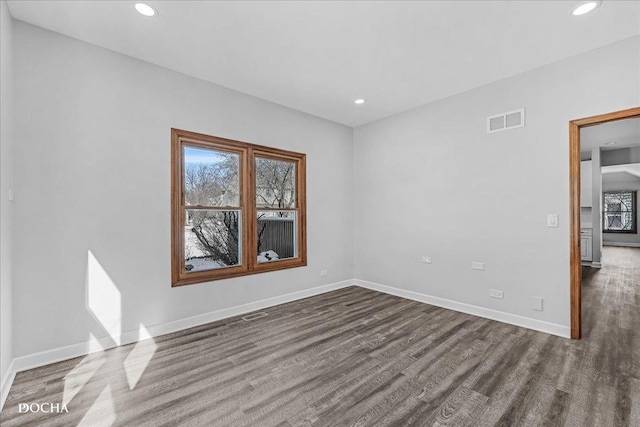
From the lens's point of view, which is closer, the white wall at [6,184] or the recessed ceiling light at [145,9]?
the white wall at [6,184]

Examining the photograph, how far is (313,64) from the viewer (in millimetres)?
3186

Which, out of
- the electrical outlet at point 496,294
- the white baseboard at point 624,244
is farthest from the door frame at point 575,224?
the white baseboard at point 624,244

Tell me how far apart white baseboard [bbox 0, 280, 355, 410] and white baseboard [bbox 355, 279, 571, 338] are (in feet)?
5.48

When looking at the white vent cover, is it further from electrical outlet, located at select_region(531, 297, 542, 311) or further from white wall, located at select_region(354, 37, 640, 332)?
electrical outlet, located at select_region(531, 297, 542, 311)

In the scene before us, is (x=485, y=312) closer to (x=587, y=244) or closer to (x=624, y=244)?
(x=587, y=244)

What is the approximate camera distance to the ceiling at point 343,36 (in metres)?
A: 2.33

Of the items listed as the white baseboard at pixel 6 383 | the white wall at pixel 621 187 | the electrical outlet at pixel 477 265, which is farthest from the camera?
the white wall at pixel 621 187

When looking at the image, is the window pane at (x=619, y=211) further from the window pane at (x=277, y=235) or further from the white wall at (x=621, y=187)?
the window pane at (x=277, y=235)

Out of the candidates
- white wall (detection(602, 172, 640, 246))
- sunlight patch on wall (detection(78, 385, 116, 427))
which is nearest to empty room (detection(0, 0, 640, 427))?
sunlight patch on wall (detection(78, 385, 116, 427))

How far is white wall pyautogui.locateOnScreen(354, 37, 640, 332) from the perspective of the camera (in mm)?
3041

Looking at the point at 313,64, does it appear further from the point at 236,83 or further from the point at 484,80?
the point at 484,80

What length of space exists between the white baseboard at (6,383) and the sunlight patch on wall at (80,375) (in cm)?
32

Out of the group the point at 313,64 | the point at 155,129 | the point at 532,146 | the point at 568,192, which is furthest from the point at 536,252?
the point at 155,129

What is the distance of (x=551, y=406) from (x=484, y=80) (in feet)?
11.0
